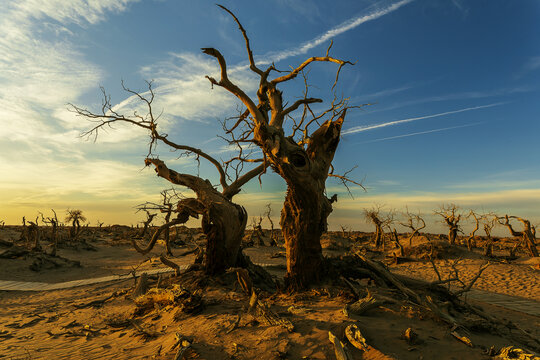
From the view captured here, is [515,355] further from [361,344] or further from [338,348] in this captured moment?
[338,348]

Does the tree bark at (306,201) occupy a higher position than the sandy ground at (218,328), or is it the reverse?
the tree bark at (306,201)

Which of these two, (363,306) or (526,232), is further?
(526,232)

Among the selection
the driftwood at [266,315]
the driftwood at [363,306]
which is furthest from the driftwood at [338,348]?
the driftwood at [363,306]

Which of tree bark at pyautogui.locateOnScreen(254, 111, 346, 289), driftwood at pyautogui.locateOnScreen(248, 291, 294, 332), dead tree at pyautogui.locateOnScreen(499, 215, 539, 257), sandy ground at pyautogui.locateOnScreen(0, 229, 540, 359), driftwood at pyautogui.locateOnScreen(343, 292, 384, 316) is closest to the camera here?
sandy ground at pyautogui.locateOnScreen(0, 229, 540, 359)

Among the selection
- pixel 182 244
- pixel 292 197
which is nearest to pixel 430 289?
pixel 292 197

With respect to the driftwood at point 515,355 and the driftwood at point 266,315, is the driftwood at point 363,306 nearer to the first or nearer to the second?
the driftwood at point 266,315

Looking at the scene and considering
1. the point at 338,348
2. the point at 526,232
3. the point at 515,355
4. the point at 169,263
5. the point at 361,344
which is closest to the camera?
the point at 515,355

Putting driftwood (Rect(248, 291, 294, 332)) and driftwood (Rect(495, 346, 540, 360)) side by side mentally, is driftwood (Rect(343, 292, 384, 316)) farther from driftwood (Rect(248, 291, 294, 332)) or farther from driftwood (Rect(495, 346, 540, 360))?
driftwood (Rect(495, 346, 540, 360))

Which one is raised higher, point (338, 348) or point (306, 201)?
point (306, 201)

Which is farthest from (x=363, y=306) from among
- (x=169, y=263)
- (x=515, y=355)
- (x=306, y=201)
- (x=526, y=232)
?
(x=526, y=232)

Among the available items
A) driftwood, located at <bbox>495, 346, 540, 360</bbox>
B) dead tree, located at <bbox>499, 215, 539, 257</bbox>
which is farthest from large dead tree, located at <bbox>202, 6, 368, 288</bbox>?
dead tree, located at <bbox>499, 215, 539, 257</bbox>

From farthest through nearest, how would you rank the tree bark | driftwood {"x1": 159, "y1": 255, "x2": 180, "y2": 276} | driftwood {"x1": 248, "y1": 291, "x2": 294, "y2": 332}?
driftwood {"x1": 159, "y1": 255, "x2": 180, "y2": 276}
the tree bark
driftwood {"x1": 248, "y1": 291, "x2": 294, "y2": 332}

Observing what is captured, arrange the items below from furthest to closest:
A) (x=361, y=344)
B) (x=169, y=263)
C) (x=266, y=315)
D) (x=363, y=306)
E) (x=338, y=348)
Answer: (x=169, y=263) < (x=363, y=306) < (x=266, y=315) < (x=361, y=344) < (x=338, y=348)

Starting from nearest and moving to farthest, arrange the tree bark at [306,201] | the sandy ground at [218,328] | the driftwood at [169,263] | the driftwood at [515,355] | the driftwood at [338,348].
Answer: the driftwood at [515,355]
the driftwood at [338,348]
the sandy ground at [218,328]
the tree bark at [306,201]
the driftwood at [169,263]
